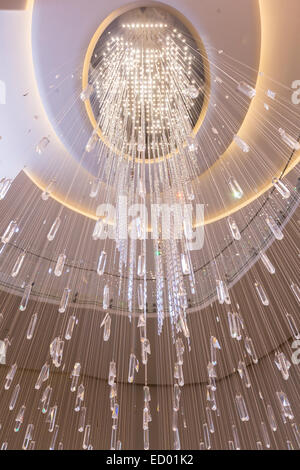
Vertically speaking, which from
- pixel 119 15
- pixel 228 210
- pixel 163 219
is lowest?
pixel 163 219

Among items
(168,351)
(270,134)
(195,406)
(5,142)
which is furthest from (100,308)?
(270,134)

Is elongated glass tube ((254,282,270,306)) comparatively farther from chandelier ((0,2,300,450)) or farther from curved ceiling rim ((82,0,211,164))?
curved ceiling rim ((82,0,211,164))

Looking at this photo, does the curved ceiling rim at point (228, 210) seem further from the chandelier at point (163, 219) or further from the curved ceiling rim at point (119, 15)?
the curved ceiling rim at point (119, 15)

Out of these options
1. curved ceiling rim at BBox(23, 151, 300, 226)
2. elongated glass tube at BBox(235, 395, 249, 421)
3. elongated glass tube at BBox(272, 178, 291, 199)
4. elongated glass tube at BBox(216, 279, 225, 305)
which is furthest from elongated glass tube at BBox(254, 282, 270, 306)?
curved ceiling rim at BBox(23, 151, 300, 226)

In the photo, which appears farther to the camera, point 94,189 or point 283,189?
point 94,189

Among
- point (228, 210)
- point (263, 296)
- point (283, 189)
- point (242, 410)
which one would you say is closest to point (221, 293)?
point (263, 296)

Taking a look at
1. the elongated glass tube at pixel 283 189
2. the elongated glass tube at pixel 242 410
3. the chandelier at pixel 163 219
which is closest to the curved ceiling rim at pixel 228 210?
the chandelier at pixel 163 219

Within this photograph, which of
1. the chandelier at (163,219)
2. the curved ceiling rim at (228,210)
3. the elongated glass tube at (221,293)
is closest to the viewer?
the elongated glass tube at (221,293)

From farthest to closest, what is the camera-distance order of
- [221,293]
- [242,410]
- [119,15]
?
[119,15] < [242,410] < [221,293]

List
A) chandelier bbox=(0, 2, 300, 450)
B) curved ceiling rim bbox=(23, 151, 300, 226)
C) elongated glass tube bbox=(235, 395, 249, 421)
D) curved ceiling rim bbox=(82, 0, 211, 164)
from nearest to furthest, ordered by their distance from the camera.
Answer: elongated glass tube bbox=(235, 395, 249, 421) → chandelier bbox=(0, 2, 300, 450) → curved ceiling rim bbox=(82, 0, 211, 164) → curved ceiling rim bbox=(23, 151, 300, 226)

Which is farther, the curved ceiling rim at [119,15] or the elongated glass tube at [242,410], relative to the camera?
the curved ceiling rim at [119,15]

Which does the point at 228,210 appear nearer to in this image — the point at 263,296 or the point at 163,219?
the point at 163,219

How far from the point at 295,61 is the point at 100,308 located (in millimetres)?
5913


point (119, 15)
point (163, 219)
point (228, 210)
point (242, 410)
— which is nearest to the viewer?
point (242, 410)
